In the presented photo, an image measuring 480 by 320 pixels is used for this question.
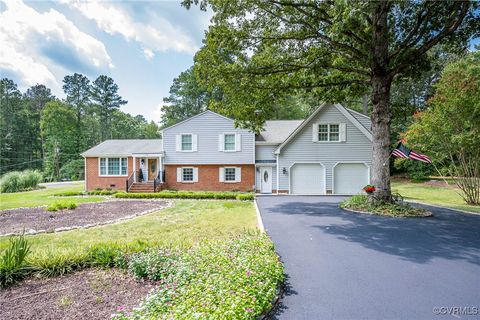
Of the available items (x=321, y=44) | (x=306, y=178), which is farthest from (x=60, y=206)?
(x=306, y=178)

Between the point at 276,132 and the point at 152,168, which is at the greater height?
the point at 276,132

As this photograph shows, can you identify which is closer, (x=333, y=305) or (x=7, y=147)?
(x=333, y=305)

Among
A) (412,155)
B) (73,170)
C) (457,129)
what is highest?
(457,129)

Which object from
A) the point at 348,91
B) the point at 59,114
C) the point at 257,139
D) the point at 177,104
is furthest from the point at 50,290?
the point at 59,114

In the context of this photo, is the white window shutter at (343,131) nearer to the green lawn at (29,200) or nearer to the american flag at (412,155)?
the american flag at (412,155)

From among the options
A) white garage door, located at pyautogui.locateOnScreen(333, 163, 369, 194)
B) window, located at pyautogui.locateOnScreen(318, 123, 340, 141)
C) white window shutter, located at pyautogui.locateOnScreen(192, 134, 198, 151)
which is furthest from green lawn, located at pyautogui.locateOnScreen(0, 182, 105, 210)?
white garage door, located at pyautogui.locateOnScreen(333, 163, 369, 194)

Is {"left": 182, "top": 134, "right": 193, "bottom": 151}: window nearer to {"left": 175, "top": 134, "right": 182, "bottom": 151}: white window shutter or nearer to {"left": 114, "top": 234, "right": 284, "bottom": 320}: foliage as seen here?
{"left": 175, "top": 134, "right": 182, "bottom": 151}: white window shutter

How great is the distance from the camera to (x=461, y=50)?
→ 10.6m

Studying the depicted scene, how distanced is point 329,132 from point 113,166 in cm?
1769

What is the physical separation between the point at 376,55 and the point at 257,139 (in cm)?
1059

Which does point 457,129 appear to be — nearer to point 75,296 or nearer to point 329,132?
point 329,132

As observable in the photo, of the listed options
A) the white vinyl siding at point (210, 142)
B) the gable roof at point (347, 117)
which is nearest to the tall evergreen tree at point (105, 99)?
the white vinyl siding at point (210, 142)

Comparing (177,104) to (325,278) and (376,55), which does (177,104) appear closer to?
(376,55)

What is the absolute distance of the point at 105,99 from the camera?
151ft
